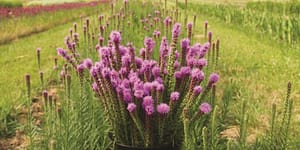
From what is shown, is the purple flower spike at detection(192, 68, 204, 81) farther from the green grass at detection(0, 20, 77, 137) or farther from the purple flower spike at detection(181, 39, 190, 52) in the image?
the green grass at detection(0, 20, 77, 137)

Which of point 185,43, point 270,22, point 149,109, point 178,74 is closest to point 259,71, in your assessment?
point 185,43

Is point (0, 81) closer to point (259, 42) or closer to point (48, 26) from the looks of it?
point (259, 42)

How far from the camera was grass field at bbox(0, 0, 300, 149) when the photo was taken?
3740mm

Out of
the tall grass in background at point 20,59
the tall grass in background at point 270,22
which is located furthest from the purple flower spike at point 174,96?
the tall grass in background at point 270,22

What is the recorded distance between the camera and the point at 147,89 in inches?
89.3

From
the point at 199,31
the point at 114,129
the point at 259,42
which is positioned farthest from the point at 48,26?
the point at 114,129

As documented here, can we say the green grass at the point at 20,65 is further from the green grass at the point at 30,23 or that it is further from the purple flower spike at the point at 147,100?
the purple flower spike at the point at 147,100

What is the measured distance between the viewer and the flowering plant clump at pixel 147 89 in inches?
88.5

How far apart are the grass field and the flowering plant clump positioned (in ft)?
2.88

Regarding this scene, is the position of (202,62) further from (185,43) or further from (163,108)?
(163,108)

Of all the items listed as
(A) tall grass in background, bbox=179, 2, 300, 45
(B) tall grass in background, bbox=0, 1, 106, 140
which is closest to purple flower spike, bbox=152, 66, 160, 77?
(B) tall grass in background, bbox=0, 1, 106, 140

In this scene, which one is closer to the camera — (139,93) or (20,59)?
(139,93)

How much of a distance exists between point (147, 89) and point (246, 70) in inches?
137

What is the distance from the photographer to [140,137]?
242cm
